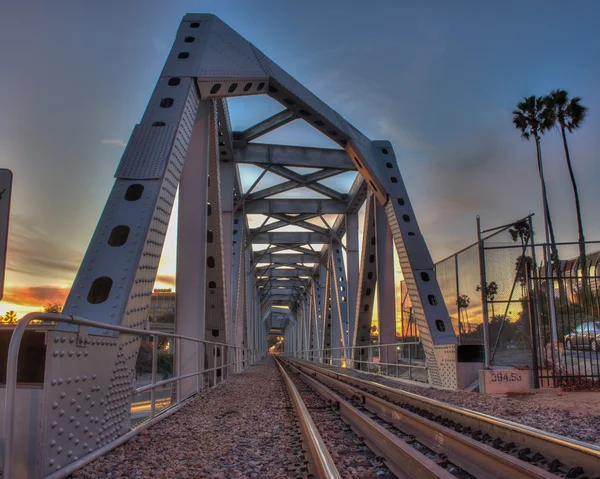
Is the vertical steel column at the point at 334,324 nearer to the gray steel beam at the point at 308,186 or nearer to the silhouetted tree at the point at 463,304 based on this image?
the gray steel beam at the point at 308,186

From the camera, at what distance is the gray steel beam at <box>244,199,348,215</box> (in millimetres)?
24359

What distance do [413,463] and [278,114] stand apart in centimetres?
1443

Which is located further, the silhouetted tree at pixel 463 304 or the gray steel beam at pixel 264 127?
the gray steel beam at pixel 264 127

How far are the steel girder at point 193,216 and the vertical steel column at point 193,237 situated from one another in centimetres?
2

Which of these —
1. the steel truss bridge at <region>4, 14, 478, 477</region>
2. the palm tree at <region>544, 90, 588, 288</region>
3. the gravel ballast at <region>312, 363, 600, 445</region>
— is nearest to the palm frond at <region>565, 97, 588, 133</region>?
the palm tree at <region>544, 90, 588, 288</region>

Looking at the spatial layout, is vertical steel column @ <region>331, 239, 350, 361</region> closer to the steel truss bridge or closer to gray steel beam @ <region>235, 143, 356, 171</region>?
the steel truss bridge

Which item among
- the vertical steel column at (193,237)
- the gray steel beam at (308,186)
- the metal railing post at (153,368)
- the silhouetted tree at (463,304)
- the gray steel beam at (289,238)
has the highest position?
the gray steel beam at (308,186)

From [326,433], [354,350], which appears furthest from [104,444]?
[354,350]

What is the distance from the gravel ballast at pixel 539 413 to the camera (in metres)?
5.08

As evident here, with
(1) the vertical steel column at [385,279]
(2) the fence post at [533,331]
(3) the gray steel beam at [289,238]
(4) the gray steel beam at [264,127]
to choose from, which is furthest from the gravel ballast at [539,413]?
(3) the gray steel beam at [289,238]

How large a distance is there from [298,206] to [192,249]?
14.8m

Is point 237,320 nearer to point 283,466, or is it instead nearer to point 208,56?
point 208,56

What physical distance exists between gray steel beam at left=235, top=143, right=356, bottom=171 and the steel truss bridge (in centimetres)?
4

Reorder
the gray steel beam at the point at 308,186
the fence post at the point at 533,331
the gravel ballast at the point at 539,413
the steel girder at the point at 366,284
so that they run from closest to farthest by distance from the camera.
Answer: the gravel ballast at the point at 539,413 → the fence post at the point at 533,331 → the steel girder at the point at 366,284 → the gray steel beam at the point at 308,186
